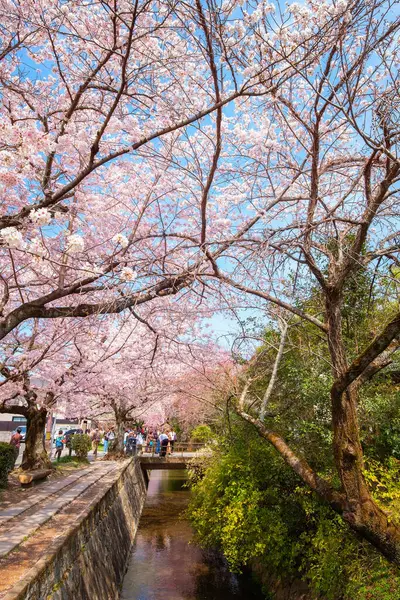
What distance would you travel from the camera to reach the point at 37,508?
895cm

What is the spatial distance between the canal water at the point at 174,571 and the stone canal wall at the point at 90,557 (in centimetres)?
48

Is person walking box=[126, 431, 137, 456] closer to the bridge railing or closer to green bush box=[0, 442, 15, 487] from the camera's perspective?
the bridge railing

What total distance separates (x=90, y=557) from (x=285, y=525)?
3493 millimetres

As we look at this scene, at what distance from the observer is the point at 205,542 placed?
9547mm

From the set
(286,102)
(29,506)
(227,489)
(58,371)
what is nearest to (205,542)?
Result: (227,489)

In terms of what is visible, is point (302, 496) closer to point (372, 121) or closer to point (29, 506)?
point (29, 506)

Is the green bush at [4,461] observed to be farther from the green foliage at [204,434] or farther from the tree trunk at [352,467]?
the tree trunk at [352,467]

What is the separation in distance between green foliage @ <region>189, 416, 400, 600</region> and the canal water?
1.31 m

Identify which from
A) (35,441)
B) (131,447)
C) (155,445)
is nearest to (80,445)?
(131,447)

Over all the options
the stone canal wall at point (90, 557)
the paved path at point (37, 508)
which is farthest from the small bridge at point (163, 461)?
the stone canal wall at point (90, 557)

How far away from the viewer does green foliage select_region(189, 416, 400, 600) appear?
6205 millimetres

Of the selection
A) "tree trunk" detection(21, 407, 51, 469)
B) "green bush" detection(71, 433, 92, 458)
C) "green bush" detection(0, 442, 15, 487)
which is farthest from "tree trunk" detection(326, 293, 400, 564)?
"green bush" detection(71, 433, 92, 458)

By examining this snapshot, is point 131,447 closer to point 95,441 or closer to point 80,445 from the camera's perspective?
point 95,441

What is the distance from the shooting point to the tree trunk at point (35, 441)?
13.5 meters
